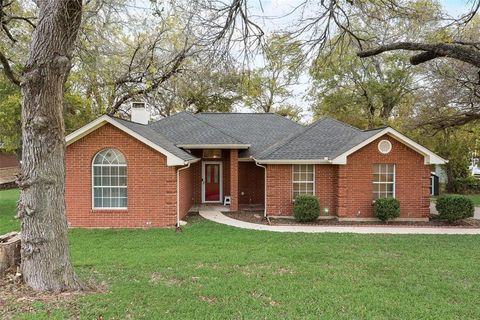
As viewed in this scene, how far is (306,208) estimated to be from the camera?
1216 cm

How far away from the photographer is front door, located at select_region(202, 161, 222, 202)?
1662 centimetres

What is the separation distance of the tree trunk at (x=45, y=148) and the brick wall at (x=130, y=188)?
5.96 metres

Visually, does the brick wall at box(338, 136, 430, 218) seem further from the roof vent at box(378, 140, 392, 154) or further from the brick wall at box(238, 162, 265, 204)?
the brick wall at box(238, 162, 265, 204)

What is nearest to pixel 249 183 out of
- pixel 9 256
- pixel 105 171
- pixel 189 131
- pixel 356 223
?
pixel 189 131

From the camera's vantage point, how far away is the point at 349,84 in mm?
26828

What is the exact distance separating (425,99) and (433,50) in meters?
15.1

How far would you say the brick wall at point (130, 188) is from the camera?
11.1m

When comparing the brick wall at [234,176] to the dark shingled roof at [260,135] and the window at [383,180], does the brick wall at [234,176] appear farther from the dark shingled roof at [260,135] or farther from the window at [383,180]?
the window at [383,180]

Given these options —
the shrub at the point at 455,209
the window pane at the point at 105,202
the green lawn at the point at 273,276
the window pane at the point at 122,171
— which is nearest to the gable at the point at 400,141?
the shrub at the point at 455,209

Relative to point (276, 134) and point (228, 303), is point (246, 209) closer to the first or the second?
point (276, 134)

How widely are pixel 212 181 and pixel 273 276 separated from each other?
1071cm

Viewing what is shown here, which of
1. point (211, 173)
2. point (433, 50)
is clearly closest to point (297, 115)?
point (211, 173)

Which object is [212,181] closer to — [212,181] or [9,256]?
[212,181]

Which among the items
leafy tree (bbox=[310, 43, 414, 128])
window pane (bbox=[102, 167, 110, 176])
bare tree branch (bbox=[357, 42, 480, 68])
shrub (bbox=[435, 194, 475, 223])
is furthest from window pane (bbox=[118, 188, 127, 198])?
leafy tree (bbox=[310, 43, 414, 128])
